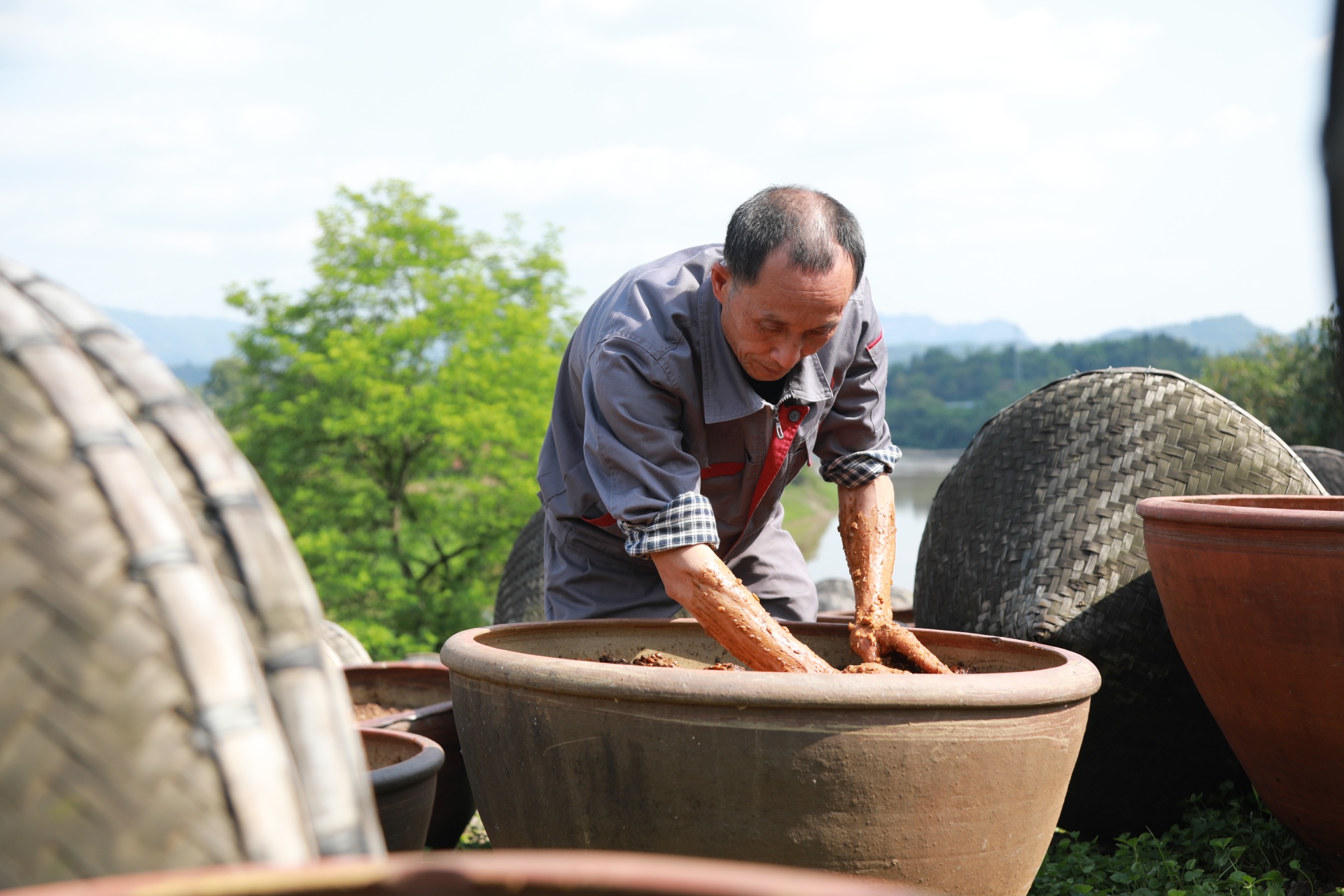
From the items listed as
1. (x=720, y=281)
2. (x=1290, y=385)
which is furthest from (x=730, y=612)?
(x=1290, y=385)

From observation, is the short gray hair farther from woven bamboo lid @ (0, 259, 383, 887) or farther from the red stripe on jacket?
woven bamboo lid @ (0, 259, 383, 887)

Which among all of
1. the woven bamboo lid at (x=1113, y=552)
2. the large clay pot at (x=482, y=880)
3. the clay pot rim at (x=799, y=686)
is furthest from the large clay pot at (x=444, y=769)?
the large clay pot at (x=482, y=880)

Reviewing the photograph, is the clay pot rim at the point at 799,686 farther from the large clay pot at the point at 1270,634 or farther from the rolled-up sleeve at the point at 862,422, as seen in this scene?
the rolled-up sleeve at the point at 862,422

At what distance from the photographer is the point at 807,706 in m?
1.71

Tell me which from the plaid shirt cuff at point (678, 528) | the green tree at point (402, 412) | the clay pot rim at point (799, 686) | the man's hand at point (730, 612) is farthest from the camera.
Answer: the green tree at point (402, 412)

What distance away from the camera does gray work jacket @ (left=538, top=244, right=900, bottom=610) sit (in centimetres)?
237

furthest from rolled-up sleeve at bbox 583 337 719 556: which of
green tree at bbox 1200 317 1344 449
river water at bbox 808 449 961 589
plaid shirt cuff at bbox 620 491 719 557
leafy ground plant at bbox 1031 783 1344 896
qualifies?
river water at bbox 808 449 961 589

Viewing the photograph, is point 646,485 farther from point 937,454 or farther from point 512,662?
point 937,454

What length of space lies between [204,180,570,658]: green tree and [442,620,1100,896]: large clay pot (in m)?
11.0

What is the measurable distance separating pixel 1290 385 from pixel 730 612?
16.9m

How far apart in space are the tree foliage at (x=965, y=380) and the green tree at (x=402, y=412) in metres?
19.9

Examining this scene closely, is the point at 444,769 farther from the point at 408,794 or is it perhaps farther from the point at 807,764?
the point at 807,764

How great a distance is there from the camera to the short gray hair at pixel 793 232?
232 centimetres

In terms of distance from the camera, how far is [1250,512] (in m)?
2.49
